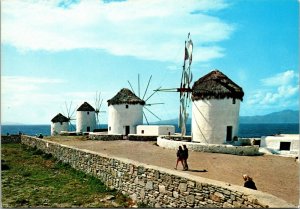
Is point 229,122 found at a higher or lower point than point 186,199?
higher

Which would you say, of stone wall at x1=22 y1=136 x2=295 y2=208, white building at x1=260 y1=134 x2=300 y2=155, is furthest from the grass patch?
white building at x1=260 y1=134 x2=300 y2=155

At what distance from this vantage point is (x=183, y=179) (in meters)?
9.48

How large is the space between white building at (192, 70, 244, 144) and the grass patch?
29.9 feet

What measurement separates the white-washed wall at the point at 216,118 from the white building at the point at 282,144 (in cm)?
241

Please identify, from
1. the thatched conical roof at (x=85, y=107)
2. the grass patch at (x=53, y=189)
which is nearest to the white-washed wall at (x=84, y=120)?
the thatched conical roof at (x=85, y=107)

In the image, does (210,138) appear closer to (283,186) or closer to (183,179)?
Answer: (283,186)

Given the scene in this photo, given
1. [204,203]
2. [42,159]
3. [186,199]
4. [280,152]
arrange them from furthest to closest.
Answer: [42,159], [280,152], [186,199], [204,203]

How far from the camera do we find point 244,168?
15.1m

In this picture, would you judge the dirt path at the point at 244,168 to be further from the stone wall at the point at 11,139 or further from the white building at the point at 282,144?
the stone wall at the point at 11,139

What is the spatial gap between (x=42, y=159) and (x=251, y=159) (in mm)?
12913

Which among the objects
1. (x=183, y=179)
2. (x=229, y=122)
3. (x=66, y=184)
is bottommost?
(x=66, y=184)

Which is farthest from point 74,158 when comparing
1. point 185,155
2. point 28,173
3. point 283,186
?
point 283,186

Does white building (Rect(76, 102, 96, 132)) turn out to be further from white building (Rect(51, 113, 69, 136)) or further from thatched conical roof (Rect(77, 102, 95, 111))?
white building (Rect(51, 113, 69, 136))

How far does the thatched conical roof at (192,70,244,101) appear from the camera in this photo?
22083 mm
